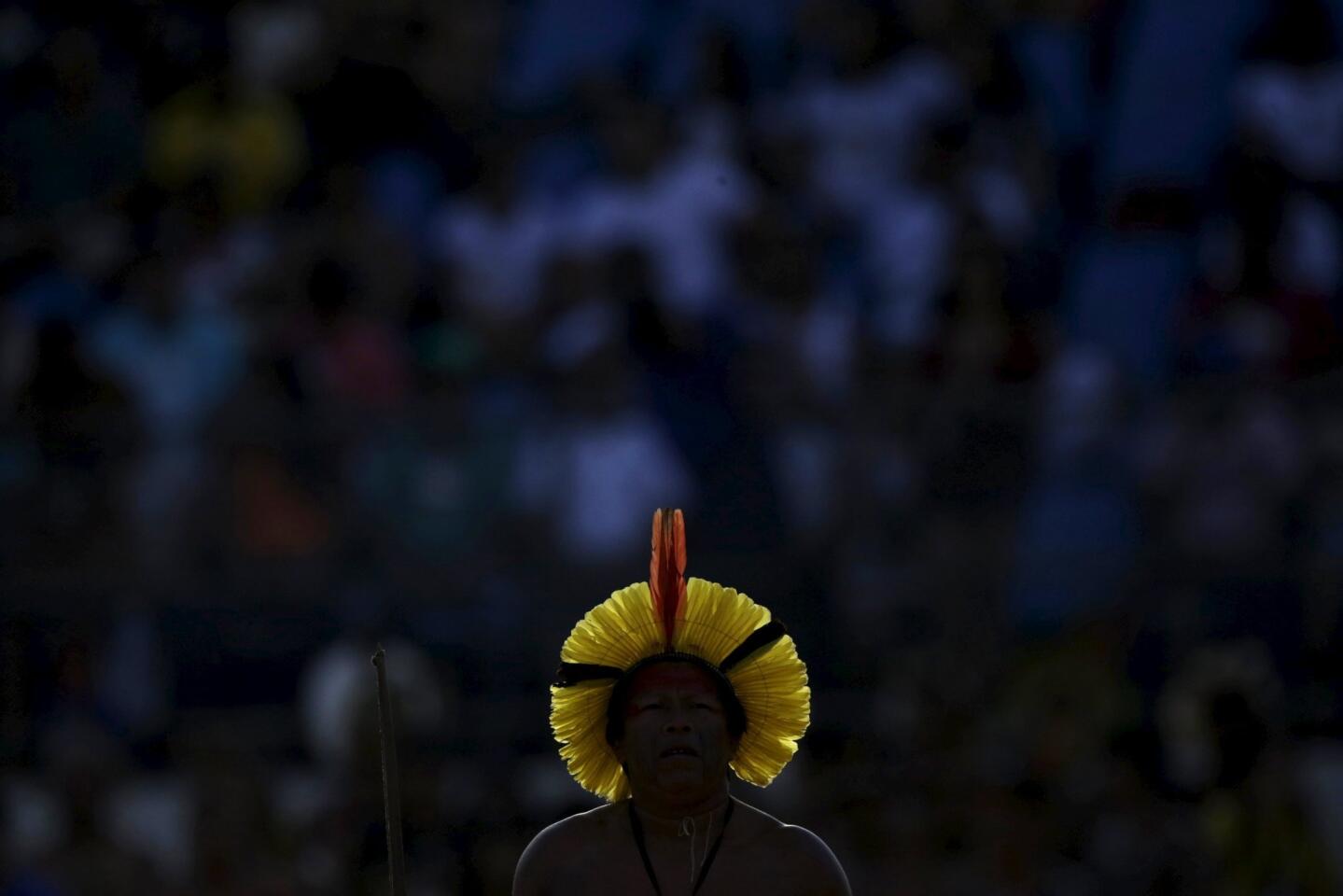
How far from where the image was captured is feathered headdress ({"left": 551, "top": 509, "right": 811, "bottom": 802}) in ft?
20.6

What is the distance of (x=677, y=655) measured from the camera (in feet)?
20.5

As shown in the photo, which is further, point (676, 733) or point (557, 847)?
point (557, 847)

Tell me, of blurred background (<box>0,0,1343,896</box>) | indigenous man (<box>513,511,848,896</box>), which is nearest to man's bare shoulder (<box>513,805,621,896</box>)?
indigenous man (<box>513,511,848,896</box>)

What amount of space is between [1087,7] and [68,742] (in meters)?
5.90

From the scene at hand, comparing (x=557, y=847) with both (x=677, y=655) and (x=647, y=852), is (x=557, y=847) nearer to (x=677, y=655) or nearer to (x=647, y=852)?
(x=647, y=852)

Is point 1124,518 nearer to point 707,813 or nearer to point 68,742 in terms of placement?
point 68,742

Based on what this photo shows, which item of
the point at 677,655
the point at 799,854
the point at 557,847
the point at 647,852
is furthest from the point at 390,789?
the point at 799,854

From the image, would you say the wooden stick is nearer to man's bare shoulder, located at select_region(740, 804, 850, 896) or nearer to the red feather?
the red feather

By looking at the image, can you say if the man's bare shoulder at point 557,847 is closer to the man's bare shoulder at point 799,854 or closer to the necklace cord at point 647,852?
the necklace cord at point 647,852

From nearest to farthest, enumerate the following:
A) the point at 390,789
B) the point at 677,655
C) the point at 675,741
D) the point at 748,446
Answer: the point at 390,789, the point at 675,741, the point at 677,655, the point at 748,446

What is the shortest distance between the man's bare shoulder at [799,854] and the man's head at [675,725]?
141 millimetres

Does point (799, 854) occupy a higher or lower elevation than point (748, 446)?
lower

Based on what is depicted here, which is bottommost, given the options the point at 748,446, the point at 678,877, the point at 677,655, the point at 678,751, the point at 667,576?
the point at 678,877

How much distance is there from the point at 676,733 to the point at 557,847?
408 millimetres
